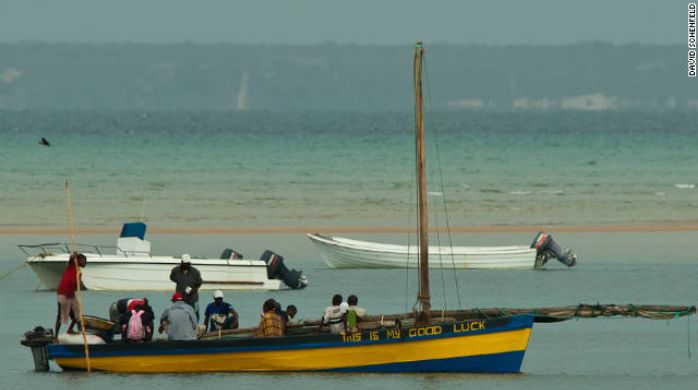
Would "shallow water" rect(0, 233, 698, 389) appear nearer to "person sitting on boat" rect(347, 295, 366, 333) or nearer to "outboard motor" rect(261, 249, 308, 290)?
"outboard motor" rect(261, 249, 308, 290)

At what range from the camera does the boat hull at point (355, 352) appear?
96.2 feet

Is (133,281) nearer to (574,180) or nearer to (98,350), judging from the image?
(98,350)

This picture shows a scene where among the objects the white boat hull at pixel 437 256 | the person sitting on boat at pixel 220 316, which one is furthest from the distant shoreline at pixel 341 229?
the person sitting on boat at pixel 220 316

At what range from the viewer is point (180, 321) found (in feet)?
98.8

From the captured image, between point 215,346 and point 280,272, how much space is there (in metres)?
13.0

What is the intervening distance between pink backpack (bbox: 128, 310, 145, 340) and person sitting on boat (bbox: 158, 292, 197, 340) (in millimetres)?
433

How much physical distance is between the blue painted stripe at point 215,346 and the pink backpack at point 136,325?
0.66ft

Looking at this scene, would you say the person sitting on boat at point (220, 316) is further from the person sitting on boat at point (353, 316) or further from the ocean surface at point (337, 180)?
the ocean surface at point (337, 180)

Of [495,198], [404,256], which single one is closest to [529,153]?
[495,198]

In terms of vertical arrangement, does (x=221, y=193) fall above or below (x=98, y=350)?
above

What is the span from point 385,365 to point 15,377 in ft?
22.3

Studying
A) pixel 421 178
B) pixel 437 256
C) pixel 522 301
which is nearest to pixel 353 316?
pixel 421 178

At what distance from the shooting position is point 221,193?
278ft

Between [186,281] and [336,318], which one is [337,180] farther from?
[336,318]
